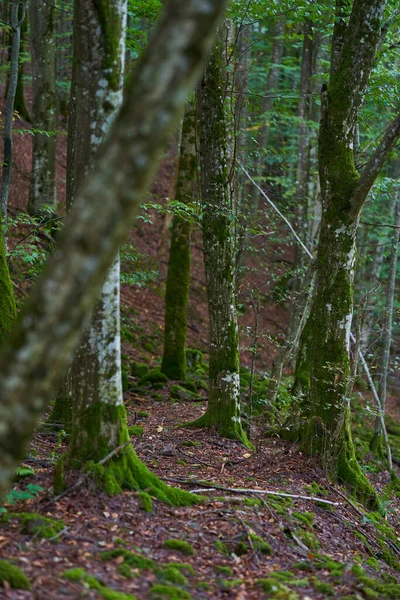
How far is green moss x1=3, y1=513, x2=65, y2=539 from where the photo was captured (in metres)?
4.44

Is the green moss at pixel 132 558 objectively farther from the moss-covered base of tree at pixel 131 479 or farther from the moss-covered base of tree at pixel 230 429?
the moss-covered base of tree at pixel 230 429

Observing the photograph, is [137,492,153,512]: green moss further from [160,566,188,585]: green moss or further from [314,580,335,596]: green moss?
[314,580,335,596]: green moss

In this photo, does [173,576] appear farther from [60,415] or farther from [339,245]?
[339,245]

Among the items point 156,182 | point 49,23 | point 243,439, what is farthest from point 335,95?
point 156,182

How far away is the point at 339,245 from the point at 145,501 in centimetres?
415

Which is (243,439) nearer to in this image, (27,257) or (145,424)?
(145,424)

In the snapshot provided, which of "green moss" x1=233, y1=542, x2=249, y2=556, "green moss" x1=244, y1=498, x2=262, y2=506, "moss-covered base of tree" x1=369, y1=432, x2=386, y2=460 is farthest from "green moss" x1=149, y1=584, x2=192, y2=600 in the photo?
"moss-covered base of tree" x1=369, y1=432, x2=386, y2=460

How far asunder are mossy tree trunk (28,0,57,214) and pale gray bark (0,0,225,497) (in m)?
12.5

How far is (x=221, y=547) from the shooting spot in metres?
5.15

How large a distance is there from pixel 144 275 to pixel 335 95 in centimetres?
588

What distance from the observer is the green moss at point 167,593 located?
408cm

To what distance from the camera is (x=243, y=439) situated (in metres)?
8.95

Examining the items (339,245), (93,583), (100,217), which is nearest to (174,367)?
(339,245)

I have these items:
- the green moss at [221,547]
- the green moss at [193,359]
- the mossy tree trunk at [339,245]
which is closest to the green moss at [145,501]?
the green moss at [221,547]
